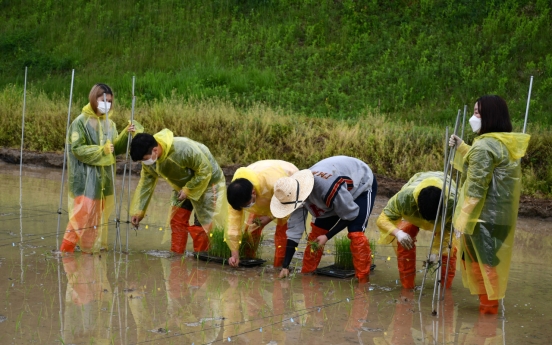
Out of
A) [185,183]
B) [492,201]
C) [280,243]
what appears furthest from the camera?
[185,183]

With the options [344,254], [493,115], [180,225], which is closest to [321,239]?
[344,254]

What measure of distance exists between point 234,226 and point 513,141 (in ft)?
8.86

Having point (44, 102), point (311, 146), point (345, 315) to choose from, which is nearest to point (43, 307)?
point (345, 315)

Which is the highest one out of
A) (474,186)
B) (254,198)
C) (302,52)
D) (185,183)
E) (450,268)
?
(302,52)

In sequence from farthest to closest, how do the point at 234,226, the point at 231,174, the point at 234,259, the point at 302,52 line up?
the point at 302,52 → the point at 231,174 → the point at 234,259 → the point at 234,226

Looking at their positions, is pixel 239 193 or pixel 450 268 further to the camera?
pixel 450 268

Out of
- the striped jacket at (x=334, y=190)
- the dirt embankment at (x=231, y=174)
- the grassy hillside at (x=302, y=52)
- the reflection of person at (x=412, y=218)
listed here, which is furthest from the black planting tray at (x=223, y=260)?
the grassy hillside at (x=302, y=52)

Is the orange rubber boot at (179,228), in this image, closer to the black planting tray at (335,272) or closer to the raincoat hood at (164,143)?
the raincoat hood at (164,143)

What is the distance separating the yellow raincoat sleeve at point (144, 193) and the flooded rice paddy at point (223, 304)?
51 cm

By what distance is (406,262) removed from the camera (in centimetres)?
757

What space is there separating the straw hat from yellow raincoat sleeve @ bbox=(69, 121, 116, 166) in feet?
7.35

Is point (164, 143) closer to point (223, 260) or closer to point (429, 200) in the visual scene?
point (223, 260)

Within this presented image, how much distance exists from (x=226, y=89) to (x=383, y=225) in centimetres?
1256

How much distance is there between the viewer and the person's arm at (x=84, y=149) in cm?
849
